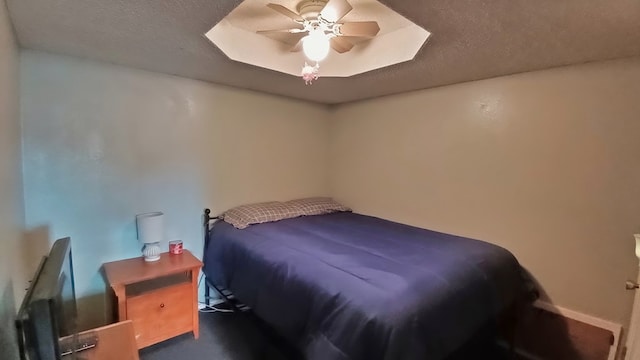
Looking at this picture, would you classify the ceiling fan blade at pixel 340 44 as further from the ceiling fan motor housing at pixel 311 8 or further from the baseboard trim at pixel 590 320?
the baseboard trim at pixel 590 320

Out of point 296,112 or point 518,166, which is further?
point 296,112

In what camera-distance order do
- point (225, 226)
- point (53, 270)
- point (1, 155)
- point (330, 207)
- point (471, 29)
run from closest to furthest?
point (53, 270)
point (1, 155)
point (471, 29)
point (225, 226)
point (330, 207)

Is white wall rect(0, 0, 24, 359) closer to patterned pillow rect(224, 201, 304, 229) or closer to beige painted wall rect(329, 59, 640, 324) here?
patterned pillow rect(224, 201, 304, 229)

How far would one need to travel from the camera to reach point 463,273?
1.81 m

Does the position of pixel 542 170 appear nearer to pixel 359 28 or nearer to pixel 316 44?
pixel 359 28

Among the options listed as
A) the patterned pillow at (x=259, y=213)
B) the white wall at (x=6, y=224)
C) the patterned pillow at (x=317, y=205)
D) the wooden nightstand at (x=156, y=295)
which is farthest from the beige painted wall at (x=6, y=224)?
the patterned pillow at (x=317, y=205)

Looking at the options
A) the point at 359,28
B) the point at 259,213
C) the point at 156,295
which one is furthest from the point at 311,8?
the point at 156,295

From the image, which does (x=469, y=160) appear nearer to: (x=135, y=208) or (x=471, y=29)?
(x=471, y=29)

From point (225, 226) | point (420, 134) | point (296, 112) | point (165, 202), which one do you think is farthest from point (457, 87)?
point (165, 202)

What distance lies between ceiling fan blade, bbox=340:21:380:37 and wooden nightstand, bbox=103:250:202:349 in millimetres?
1920

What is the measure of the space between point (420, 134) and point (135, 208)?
8.32ft

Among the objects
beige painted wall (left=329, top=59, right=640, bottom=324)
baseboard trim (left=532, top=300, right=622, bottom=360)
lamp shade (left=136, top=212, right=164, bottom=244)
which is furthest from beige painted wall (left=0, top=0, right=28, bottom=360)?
baseboard trim (left=532, top=300, right=622, bottom=360)

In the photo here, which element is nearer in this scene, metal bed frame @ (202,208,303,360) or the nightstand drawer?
the nightstand drawer

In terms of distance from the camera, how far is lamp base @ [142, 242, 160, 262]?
7.68ft
